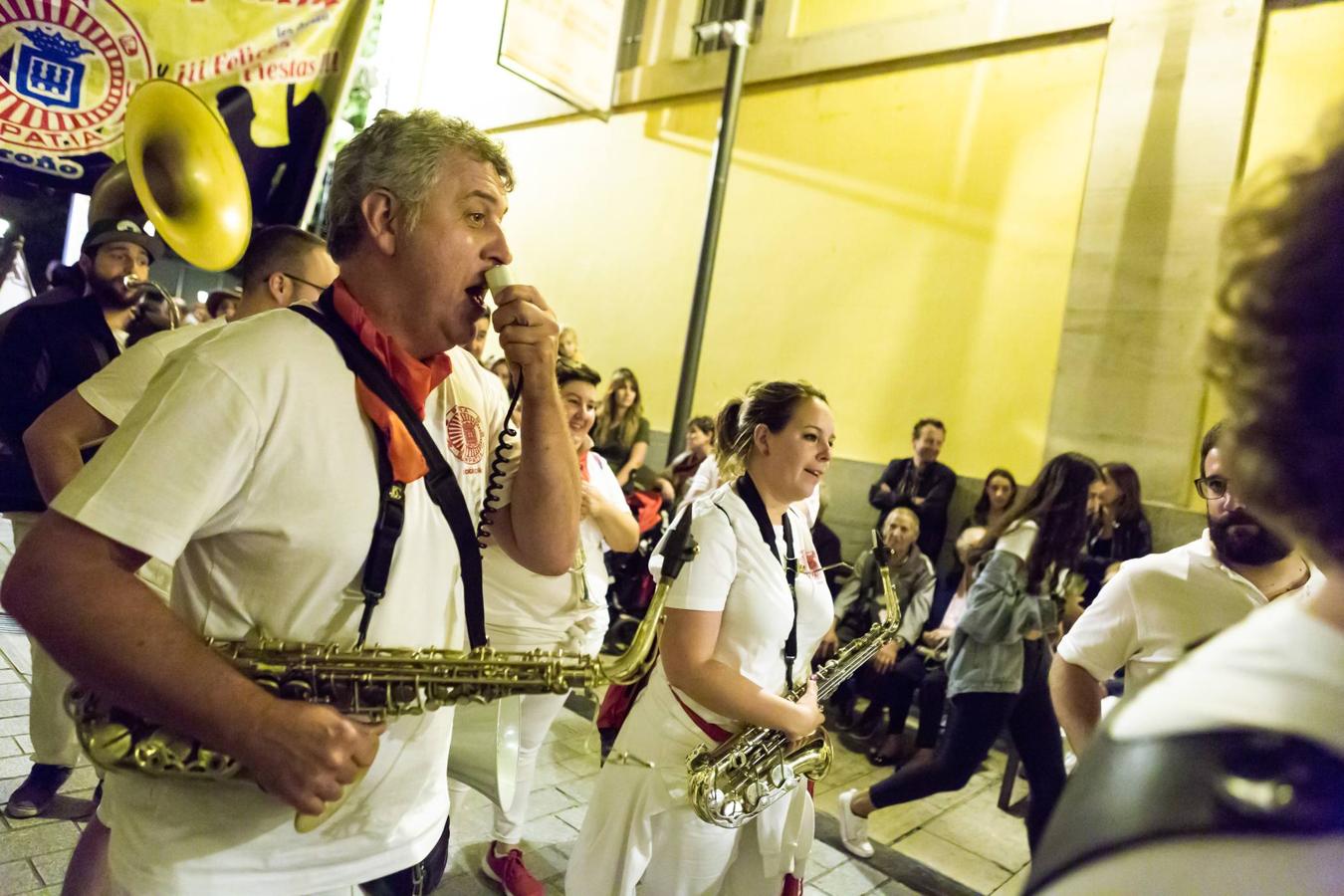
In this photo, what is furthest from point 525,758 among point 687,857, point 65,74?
point 65,74

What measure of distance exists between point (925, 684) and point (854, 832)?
1.74 metres

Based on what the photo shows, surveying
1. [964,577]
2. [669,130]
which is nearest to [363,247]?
[964,577]

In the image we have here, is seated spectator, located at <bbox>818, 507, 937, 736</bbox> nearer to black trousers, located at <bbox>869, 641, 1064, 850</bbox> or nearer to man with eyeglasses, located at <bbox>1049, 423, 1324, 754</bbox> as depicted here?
black trousers, located at <bbox>869, 641, 1064, 850</bbox>

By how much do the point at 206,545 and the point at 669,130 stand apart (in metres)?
9.70

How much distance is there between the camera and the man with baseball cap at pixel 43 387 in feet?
10.0

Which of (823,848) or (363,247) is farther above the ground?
(363,247)

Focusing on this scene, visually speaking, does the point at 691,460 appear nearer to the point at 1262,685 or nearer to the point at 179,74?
the point at 179,74

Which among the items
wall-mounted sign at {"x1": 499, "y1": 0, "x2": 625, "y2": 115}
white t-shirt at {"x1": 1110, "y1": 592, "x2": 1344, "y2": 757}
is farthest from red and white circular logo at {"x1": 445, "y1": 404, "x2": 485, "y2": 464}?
wall-mounted sign at {"x1": 499, "y1": 0, "x2": 625, "y2": 115}

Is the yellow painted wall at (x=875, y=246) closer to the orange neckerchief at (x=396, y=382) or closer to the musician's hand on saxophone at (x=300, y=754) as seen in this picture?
the orange neckerchief at (x=396, y=382)

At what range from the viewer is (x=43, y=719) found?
3.06 m

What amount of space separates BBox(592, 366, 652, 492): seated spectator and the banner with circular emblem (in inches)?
→ 123

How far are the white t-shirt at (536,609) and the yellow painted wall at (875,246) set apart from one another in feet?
16.0

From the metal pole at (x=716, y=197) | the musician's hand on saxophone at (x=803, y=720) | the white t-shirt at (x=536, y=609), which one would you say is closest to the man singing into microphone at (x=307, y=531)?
the musician's hand on saxophone at (x=803, y=720)

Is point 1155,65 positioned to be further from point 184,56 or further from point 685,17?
point 184,56
